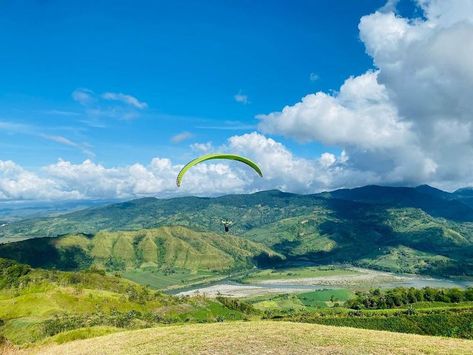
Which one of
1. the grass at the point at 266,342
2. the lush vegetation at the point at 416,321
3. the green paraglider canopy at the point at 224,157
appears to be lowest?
the lush vegetation at the point at 416,321

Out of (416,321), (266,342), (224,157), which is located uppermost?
(224,157)

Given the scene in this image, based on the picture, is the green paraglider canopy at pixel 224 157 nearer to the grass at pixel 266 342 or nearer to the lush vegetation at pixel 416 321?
the grass at pixel 266 342

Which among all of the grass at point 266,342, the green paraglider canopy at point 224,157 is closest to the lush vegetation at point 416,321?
the grass at point 266,342

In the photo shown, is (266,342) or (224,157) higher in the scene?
(224,157)

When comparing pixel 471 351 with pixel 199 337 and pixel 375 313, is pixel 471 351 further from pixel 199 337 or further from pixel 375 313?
pixel 375 313

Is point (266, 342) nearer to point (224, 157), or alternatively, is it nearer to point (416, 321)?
point (224, 157)

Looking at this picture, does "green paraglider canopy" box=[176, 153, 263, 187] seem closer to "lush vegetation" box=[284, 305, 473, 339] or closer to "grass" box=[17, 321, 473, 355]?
"grass" box=[17, 321, 473, 355]

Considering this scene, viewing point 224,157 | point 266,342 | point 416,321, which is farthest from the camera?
point 416,321

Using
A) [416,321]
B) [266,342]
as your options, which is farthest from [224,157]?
[416,321]

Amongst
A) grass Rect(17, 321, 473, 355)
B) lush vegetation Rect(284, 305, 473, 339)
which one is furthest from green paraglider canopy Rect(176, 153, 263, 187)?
lush vegetation Rect(284, 305, 473, 339)

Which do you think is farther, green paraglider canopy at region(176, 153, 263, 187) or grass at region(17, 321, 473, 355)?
grass at region(17, 321, 473, 355)
